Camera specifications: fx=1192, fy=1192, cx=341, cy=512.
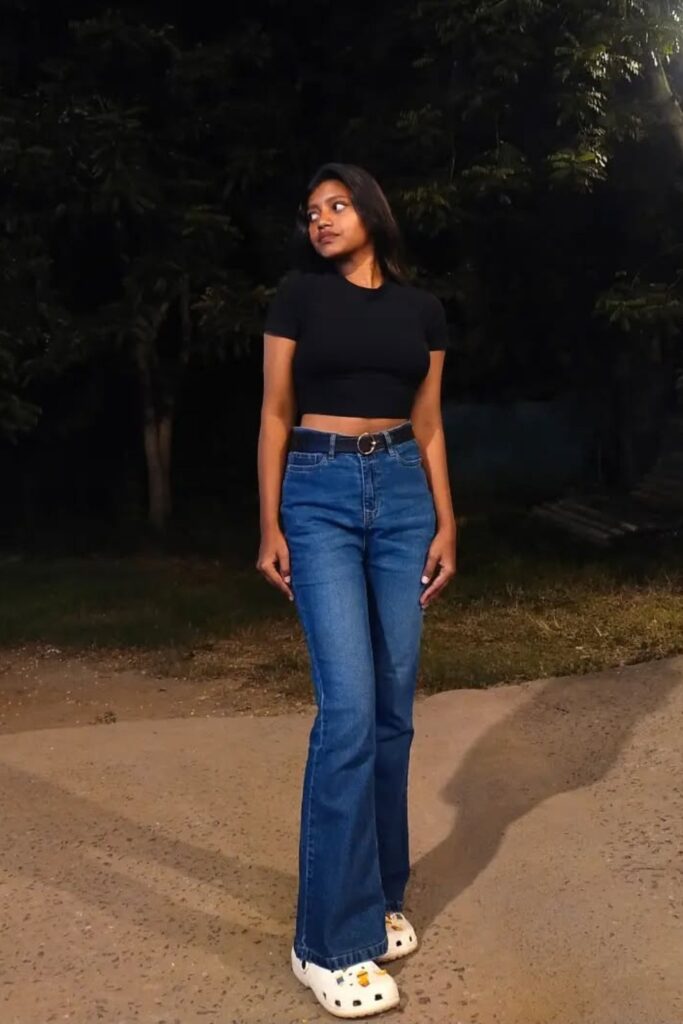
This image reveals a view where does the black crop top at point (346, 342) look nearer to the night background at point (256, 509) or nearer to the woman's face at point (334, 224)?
the woman's face at point (334, 224)

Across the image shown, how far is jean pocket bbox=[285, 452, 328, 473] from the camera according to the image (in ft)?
8.83

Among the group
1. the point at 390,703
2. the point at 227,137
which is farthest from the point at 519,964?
the point at 227,137

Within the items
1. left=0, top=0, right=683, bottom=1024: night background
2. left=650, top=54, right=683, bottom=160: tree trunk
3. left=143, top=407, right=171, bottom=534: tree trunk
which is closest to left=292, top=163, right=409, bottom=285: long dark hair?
left=0, top=0, right=683, bottom=1024: night background

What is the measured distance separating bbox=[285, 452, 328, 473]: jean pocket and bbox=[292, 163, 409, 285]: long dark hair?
1.47ft

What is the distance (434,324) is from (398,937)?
1529 mm

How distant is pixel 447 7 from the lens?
292 inches

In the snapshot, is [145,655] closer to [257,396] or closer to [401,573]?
[401,573]

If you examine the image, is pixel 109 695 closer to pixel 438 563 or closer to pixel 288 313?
pixel 438 563

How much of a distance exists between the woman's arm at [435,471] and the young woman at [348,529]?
2 cm

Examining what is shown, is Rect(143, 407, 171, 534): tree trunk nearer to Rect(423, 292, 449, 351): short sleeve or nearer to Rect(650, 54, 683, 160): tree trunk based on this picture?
Rect(650, 54, 683, 160): tree trunk

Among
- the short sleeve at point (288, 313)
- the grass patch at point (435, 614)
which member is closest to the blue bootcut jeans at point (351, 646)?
the short sleeve at point (288, 313)

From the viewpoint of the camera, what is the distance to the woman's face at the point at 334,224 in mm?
2744

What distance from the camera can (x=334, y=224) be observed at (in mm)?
2746

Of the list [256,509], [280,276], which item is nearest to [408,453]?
[280,276]
